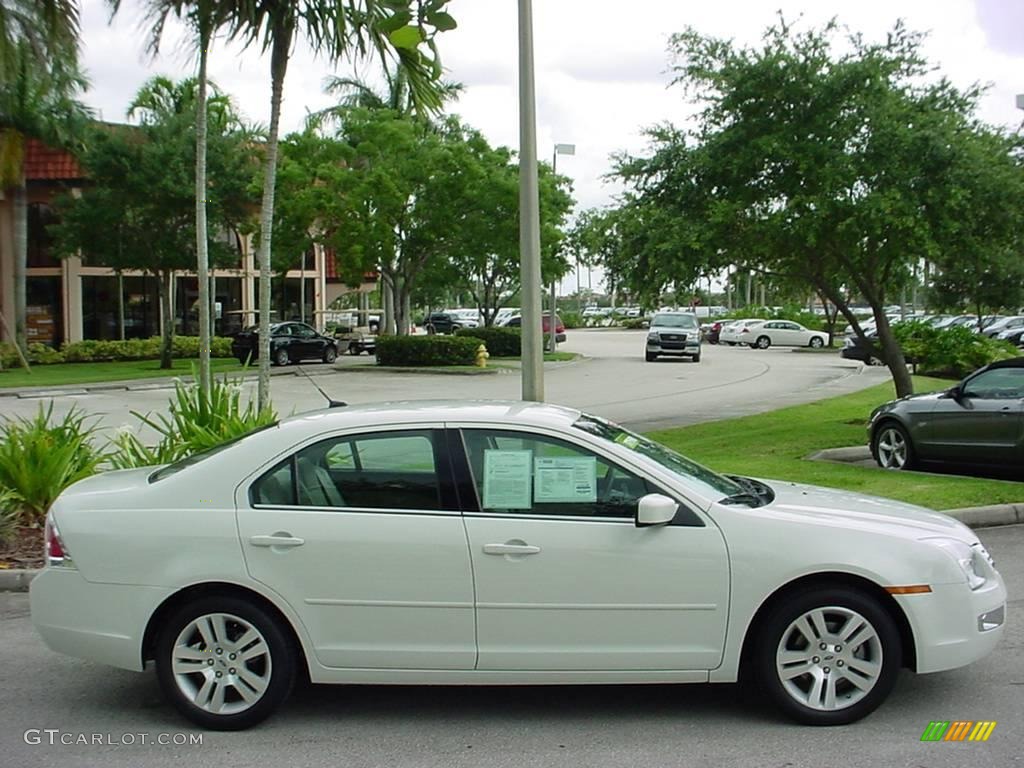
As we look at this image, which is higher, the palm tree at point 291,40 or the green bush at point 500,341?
the palm tree at point 291,40

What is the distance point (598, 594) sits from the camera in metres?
4.89

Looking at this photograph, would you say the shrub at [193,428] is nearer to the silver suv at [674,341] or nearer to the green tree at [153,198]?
the green tree at [153,198]

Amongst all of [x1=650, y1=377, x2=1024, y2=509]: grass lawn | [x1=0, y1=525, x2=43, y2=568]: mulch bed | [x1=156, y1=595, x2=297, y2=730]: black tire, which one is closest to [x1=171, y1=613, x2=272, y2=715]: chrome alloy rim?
[x1=156, y1=595, x2=297, y2=730]: black tire

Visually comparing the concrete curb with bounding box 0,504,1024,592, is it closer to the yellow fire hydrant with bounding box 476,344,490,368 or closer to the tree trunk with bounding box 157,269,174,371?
the yellow fire hydrant with bounding box 476,344,490,368

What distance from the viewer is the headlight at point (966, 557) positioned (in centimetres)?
502

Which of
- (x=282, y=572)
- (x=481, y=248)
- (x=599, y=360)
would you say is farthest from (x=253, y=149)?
(x=282, y=572)

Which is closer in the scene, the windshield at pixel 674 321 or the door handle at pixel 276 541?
the door handle at pixel 276 541

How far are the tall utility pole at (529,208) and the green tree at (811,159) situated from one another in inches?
218

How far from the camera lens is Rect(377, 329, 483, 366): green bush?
3569 centimetres

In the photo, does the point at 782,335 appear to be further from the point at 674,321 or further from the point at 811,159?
the point at 811,159

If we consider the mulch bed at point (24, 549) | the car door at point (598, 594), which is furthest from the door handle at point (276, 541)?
the mulch bed at point (24, 549)

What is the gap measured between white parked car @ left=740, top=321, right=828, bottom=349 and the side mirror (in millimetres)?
47602

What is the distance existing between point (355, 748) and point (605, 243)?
43.5ft

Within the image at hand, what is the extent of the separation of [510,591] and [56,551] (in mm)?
2184
